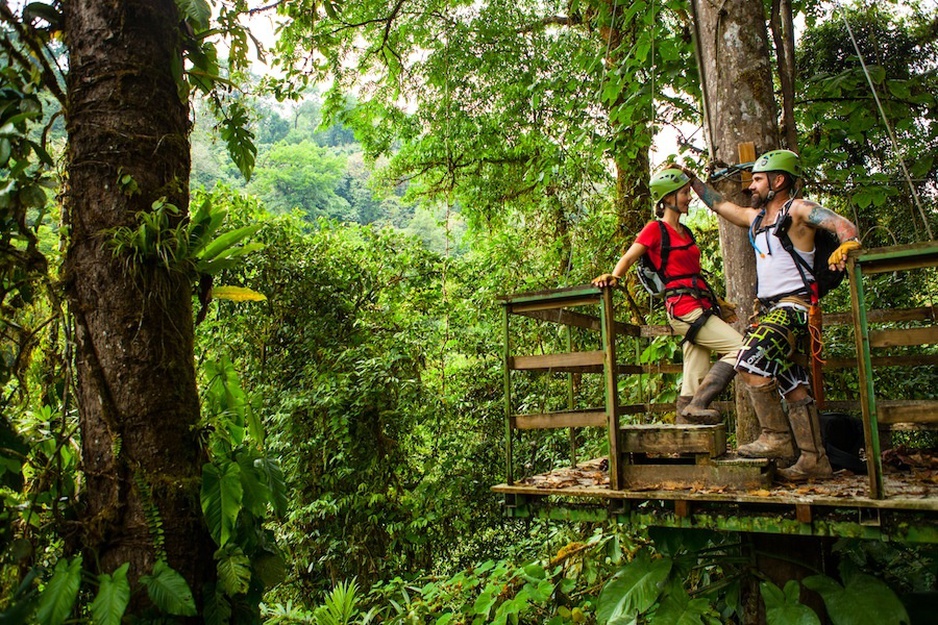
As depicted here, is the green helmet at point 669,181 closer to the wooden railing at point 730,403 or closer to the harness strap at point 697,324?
the harness strap at point 697,324

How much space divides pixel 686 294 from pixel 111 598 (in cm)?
330

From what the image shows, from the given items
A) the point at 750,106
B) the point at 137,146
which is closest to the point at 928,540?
the point at 750,106

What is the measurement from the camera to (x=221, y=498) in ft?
10.3

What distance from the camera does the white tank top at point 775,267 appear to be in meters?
3.44

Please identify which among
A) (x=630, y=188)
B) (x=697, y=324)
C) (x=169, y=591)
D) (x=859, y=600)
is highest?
(x=630, y=188)

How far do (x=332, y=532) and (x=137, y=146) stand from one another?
571 cm

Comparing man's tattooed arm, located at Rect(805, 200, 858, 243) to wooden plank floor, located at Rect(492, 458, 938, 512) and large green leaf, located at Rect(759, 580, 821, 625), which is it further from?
large green leaf, located at Rect(759, 580, 821, 625)

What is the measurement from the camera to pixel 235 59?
439 centimetres

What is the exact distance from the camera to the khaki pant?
3.79m

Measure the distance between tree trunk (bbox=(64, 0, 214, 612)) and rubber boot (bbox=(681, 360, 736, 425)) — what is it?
2622 mm

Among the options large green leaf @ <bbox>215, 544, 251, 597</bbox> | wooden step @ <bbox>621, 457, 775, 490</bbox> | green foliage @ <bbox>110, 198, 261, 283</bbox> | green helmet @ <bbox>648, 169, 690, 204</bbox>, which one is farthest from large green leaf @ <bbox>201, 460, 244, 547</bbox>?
green helmet @ <bbox>648, 169, 690, 204</bbox>

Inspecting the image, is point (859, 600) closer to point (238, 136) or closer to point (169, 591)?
point (169, 591)

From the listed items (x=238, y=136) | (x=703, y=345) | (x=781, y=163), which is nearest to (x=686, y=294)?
(x=703, y=345)

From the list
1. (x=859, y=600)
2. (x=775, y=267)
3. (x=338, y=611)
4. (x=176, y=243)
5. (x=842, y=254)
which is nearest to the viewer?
(x=842, y=254)
